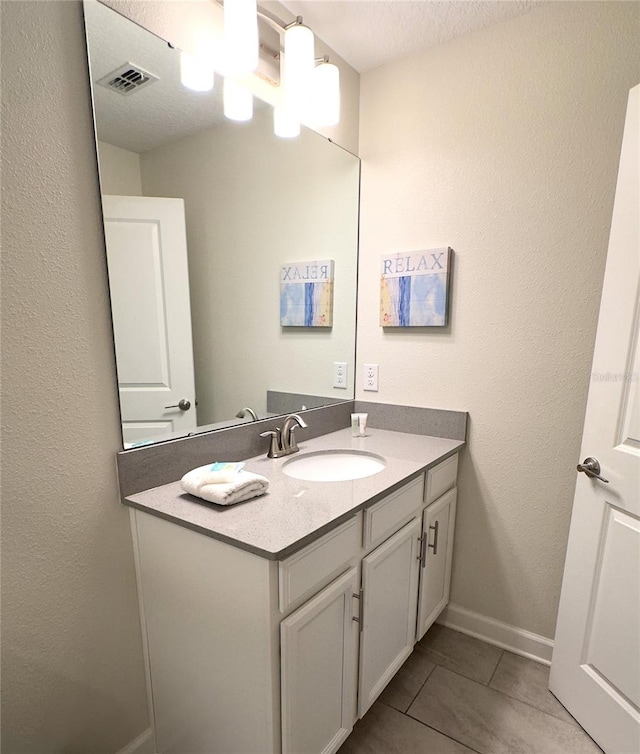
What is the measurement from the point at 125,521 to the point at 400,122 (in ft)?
6.11

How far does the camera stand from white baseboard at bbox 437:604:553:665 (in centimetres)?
165

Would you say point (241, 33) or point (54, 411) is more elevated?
point (241, 33)

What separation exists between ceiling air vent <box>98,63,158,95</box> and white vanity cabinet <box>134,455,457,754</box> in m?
1.13

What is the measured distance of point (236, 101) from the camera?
1.38m

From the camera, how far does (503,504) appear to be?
1.68m

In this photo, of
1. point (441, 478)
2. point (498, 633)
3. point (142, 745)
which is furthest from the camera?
point (498, 633)

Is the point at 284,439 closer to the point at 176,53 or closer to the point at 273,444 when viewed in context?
the point at 273,444

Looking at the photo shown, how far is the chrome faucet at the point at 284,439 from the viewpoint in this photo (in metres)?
1.50

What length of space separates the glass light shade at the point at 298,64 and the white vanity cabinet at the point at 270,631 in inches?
57.7

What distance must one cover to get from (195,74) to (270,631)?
1.56 meters

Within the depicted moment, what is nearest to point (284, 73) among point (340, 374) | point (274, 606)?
point (340, 374)

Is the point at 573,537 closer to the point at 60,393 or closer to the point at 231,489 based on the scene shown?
the point at 231,489

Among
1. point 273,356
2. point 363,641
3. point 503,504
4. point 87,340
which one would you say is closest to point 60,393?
point 87,340

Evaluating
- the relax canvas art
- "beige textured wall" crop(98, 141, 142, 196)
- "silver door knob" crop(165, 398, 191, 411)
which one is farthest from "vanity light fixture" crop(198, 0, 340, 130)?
"silver door knob" crop(165, 398, 191, 411)
